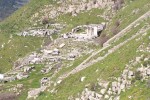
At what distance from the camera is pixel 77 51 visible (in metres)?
119

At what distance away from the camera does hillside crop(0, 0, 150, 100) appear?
248 feet

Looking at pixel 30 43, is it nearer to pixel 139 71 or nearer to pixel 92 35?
pixel 92 35

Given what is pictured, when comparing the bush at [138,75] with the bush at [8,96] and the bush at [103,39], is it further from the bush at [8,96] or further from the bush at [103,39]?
the bush at [103,39]

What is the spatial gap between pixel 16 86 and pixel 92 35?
35.0m

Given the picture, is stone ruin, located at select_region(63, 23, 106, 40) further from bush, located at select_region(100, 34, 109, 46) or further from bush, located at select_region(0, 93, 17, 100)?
bush, located at select_region(0, 93, 17, 100)

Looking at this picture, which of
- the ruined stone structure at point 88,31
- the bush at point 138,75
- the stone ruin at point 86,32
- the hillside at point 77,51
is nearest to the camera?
the bush at point 138,75

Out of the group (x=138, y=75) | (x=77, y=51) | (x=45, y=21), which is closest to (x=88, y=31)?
(x=77, y=51)

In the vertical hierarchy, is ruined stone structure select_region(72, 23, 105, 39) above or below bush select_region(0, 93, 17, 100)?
above

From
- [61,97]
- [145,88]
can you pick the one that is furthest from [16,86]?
[145,88]

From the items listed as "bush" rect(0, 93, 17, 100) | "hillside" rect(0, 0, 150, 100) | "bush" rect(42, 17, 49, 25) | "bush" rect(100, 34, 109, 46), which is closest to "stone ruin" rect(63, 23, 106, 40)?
"hillside" rect(0, 0, 150, 100)

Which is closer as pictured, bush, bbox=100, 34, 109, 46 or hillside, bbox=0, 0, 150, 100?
hillside, bbox=0, 0, 150, 100

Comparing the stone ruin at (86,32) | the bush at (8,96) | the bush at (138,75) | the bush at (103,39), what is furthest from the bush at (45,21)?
the bush at (138,75)

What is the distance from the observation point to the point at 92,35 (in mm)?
131500

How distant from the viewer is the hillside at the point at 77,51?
75.6 m
